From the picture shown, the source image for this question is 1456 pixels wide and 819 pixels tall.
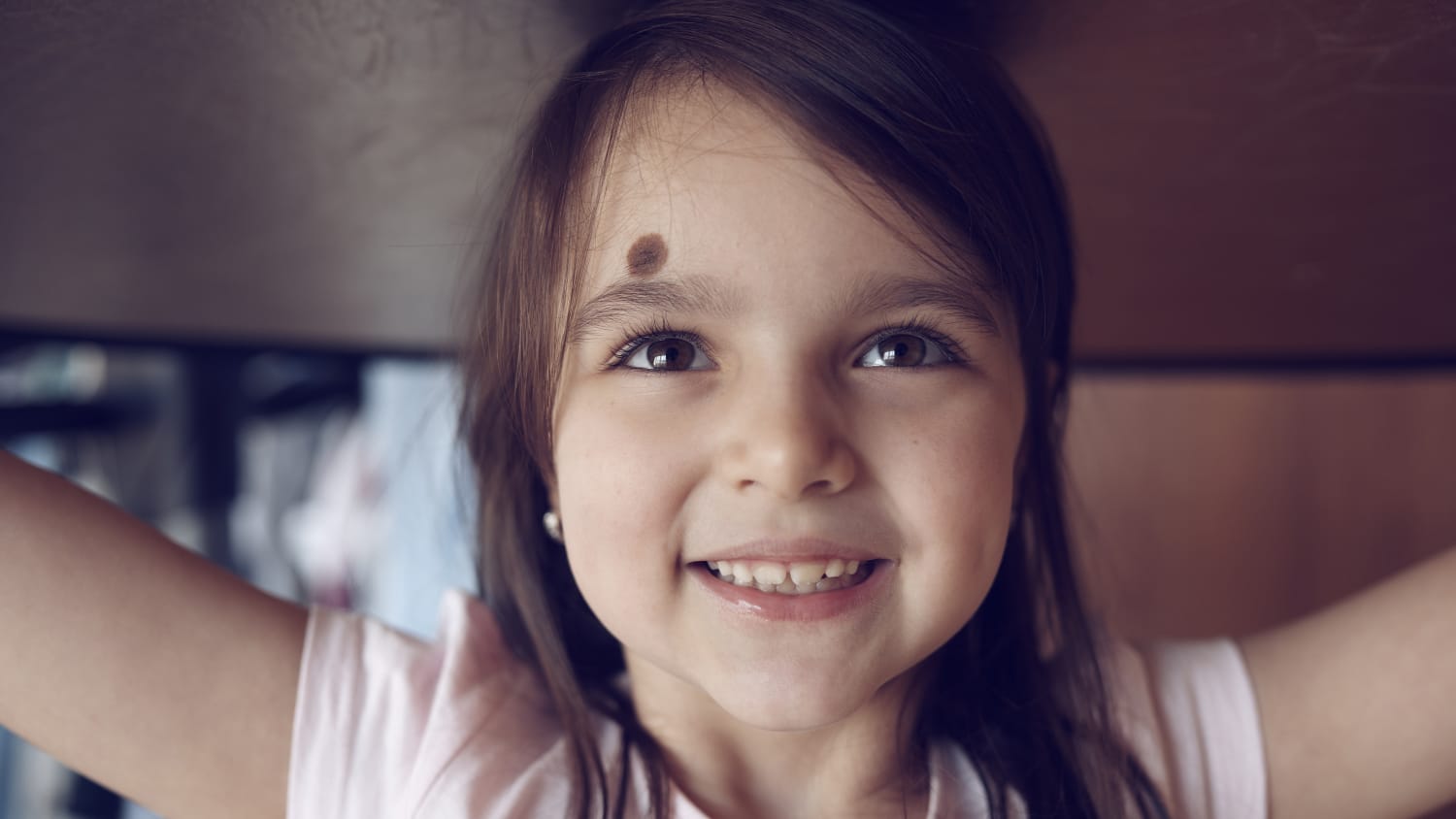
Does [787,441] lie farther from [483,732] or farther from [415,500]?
[415,500]

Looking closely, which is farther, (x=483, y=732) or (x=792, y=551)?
(x=483, y=732)

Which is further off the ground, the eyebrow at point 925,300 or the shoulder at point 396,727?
the eyebrow at point 925,300

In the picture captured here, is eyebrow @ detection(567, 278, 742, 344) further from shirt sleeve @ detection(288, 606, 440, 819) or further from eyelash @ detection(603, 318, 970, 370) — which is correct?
shirt sleeve @ detection(288, 606, 440, 819)

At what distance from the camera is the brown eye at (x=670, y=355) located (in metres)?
0.58

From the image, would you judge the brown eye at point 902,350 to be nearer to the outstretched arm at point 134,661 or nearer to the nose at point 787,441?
the nose at point 787,441

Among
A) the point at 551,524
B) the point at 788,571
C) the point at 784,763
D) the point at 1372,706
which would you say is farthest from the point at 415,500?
the point at 1372,706

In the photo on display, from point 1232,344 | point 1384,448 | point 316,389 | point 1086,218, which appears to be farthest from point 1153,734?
point 316,389

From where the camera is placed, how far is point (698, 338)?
1.84 feet

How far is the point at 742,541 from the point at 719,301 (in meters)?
0.12

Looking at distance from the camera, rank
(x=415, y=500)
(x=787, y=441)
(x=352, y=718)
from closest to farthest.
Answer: (x=787, y=441) < (x=352, y=718) < (x=415, y=500)

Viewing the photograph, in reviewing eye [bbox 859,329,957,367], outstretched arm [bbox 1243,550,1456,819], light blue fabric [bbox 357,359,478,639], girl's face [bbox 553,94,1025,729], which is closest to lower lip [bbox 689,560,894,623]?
girl's face [bbox 553,94,1025,729]

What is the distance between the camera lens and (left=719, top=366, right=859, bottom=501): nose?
51 centimetres

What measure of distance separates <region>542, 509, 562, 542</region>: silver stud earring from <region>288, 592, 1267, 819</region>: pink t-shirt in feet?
0.23

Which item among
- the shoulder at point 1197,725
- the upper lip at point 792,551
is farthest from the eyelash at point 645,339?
the shoulder at point 1197,725
